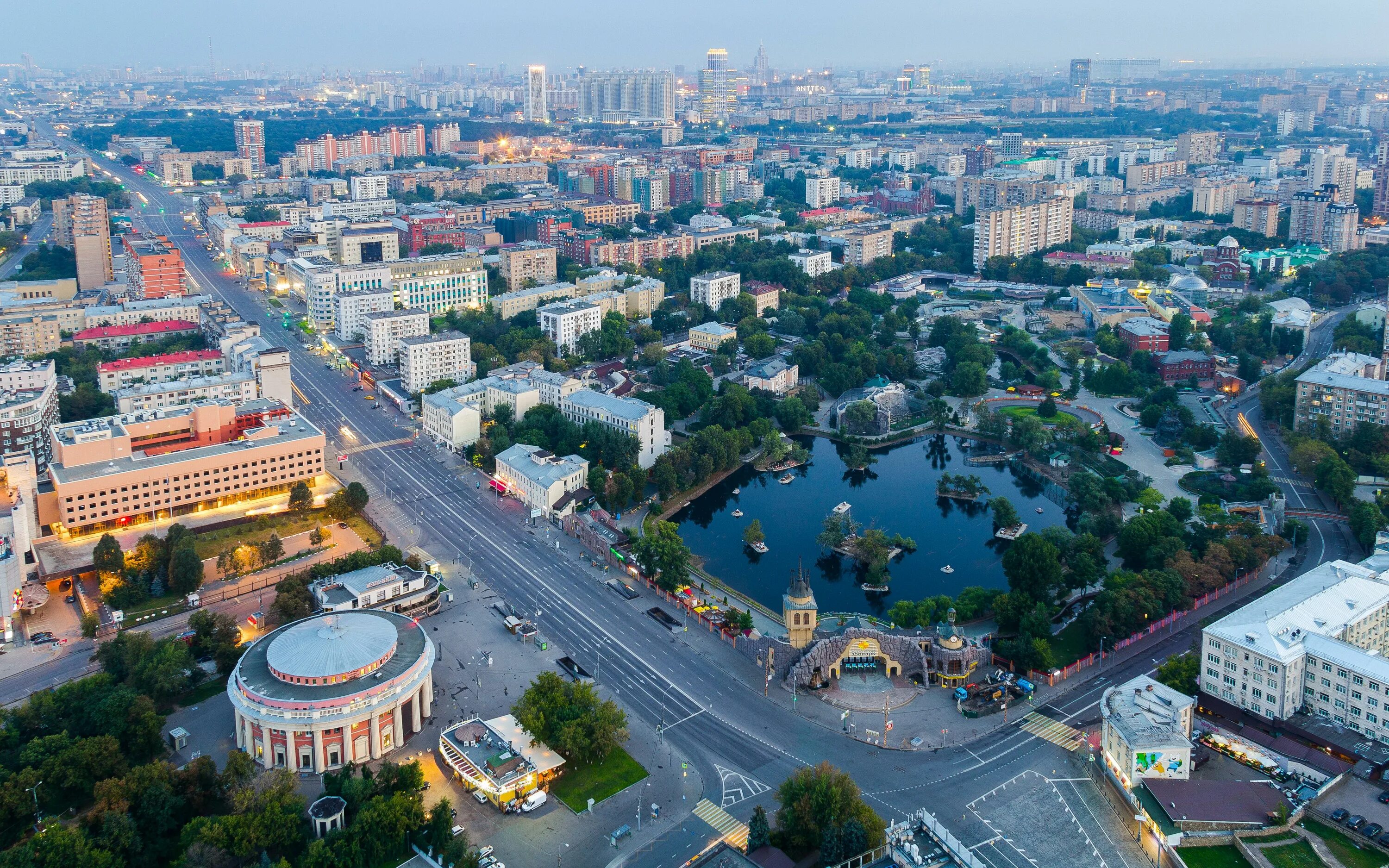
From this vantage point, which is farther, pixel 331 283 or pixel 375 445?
pixel 331 283

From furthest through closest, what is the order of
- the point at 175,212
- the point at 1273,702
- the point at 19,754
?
the point at 175,212 < the point at 1273,702 < the point at 19,754

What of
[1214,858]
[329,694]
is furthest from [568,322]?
[1214,858]

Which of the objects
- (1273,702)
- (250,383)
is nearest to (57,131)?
(250,383)

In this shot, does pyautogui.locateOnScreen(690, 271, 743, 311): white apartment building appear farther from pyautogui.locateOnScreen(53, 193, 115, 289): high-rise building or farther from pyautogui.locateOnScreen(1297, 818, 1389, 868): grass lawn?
pyautogui.locateOnScreen(1297, 818, 1389, 868): grass lawn

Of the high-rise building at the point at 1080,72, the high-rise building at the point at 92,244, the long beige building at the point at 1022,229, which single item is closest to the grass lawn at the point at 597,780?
the high-rise building at the point at 92,244

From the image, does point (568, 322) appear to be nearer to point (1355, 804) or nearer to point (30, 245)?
point (1355, 804)

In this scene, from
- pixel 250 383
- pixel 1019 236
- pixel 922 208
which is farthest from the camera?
pixel 922 208

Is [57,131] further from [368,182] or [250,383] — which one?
[250,383]
